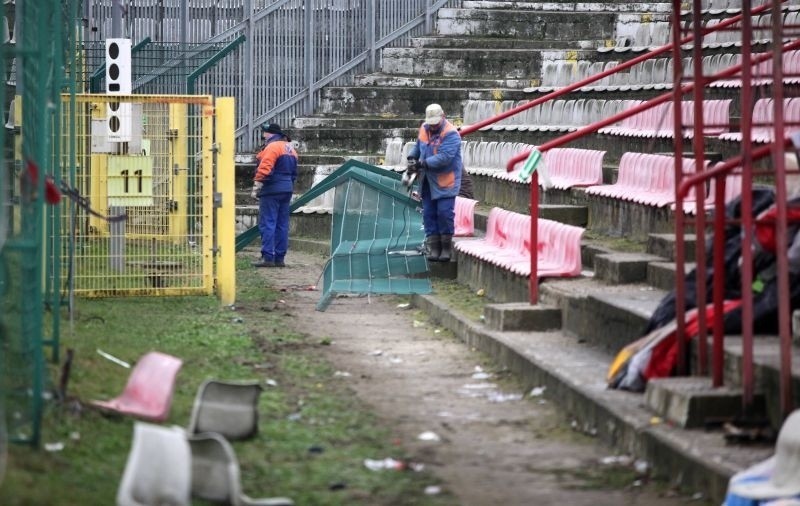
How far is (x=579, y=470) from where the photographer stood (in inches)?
329

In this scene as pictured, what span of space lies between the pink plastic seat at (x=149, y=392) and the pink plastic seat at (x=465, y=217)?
8.90 m

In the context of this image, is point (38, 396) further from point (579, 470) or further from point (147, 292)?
point (147, 292)

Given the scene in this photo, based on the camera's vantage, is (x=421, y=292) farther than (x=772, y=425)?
Yes

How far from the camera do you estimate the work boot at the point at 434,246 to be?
16734mm

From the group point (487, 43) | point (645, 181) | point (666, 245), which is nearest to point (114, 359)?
point (666, 245)

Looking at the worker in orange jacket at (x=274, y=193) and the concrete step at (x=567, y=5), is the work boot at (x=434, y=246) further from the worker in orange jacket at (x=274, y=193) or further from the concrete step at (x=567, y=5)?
the concrete step at (x=567, y=5)

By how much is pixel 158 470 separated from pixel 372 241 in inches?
397

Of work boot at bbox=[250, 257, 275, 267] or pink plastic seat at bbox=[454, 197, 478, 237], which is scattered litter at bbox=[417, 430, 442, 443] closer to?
pink plastic seat at bbox=[454, 197, 478, 237]

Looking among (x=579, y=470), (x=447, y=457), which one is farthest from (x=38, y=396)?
(x=579, y=470)

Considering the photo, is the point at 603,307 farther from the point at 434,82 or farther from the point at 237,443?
the point at 434,82

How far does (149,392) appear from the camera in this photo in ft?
29.9

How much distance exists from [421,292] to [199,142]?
8.77 ft

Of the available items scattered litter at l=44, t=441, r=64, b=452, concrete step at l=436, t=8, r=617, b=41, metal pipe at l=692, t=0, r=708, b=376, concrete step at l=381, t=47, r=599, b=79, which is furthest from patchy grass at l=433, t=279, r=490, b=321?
concrete step at l=436, t=8, r=617, b=41

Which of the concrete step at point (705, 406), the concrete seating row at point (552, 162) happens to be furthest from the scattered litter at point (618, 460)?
the concrete seating row at point (552, 162)
